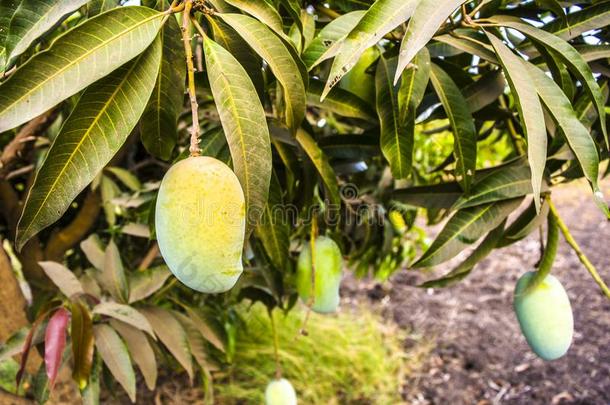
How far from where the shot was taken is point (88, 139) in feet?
1.78

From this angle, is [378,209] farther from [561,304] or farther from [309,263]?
[561,304]

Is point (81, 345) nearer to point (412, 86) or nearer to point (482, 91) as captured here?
point (412, 86)

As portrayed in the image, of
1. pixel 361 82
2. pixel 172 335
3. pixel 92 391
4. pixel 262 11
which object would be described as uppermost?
pixel 361 82

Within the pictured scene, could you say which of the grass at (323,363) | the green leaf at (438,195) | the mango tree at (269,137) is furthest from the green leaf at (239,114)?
the grass at (323,363)

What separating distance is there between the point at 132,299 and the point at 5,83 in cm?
81

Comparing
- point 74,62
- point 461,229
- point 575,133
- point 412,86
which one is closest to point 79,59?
point 74,62

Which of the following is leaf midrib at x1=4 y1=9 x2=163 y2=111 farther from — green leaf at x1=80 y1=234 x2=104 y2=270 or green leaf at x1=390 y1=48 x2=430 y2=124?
green leaf at x1=80 y1=234 x2=104 y2=270

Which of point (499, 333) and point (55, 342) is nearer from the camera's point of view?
point (55, 342)

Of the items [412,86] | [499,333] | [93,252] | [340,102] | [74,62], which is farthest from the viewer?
[499,333]

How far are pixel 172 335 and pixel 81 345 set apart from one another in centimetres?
26

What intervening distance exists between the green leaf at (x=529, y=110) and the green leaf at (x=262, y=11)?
0.80 feet

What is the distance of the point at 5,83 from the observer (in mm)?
479

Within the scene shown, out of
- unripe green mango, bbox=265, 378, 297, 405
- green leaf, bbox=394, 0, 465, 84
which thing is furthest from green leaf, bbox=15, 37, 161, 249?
unripe green mango, bbox=265, 378, 297, 405

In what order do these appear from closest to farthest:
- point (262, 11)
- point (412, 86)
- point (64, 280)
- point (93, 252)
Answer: point (262, 11), point (412, 86), point (64, 280), point (93, 252)
